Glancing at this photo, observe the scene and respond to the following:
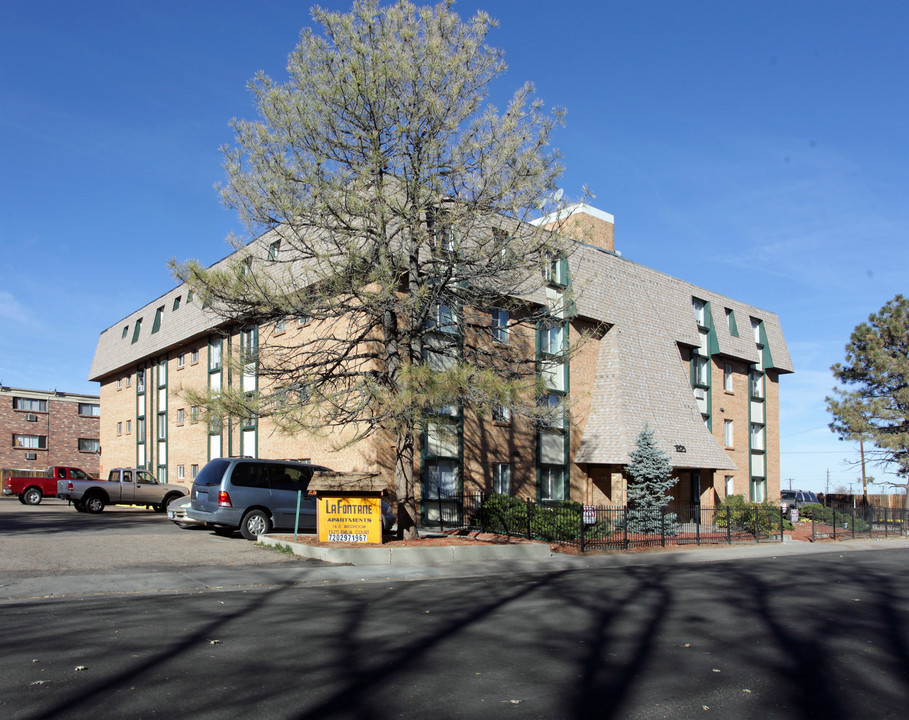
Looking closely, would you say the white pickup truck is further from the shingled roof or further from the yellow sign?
the shingled roof

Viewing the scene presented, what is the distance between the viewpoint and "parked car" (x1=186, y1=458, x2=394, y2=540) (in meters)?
17.6

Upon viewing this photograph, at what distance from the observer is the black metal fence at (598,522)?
808 inches

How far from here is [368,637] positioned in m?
7.76

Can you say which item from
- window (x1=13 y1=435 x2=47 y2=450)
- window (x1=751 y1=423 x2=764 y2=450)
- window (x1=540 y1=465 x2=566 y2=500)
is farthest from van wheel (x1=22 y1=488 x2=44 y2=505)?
window (x1=751 y1=423 x2=764 y2=450)

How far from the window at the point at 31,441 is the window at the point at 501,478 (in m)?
45.1

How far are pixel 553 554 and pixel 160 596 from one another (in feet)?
33.5

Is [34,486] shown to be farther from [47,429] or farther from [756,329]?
[756,329]

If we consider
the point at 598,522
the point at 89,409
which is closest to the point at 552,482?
the point at 598,522

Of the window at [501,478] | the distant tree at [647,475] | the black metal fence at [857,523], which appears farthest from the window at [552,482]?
the black metal fence at [857,523]

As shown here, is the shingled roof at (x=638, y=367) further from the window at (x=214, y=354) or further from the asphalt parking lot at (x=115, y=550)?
the asphalt parking lot at (x=115, y=550)

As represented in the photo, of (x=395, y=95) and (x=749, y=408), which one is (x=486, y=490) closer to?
(x=395, y=95)

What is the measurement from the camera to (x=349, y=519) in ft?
53.6

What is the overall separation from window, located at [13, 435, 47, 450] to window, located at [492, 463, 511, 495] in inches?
1775

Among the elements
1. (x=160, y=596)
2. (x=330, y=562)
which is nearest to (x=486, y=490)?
(x=330, y=562)
